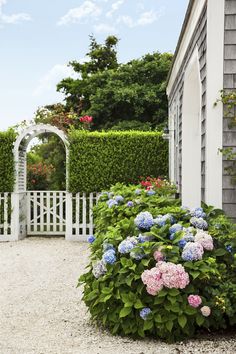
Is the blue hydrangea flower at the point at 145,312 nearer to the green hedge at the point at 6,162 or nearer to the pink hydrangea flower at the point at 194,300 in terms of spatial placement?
the pink hydrangea flower at the point at 194,300

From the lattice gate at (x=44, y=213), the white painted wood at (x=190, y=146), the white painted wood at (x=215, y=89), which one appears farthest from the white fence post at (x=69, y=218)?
the white painted wood at (x=215, y=89)

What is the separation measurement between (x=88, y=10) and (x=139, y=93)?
391 cm

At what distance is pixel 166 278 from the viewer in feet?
12.8

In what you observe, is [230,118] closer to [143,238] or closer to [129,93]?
[143,238]

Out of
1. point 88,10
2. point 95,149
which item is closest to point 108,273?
point 95,149

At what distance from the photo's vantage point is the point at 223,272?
4.28 metres

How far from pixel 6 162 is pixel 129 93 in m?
8.08

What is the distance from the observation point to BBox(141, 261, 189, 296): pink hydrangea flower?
12.8 feet

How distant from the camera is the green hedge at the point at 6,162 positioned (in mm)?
11188

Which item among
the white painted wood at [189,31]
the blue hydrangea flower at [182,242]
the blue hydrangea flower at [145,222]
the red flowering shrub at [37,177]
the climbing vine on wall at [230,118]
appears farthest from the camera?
the red flowering shrub at [37,177]

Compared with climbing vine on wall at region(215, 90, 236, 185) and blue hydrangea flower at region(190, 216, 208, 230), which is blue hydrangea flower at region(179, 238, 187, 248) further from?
climbing vine on wall at region(215, 90, 236, 185)

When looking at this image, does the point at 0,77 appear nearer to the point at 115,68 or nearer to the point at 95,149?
the point at 95,149

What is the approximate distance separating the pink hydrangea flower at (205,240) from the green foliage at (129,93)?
46.3 ft

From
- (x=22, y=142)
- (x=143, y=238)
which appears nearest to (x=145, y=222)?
(x=143, y=238)
